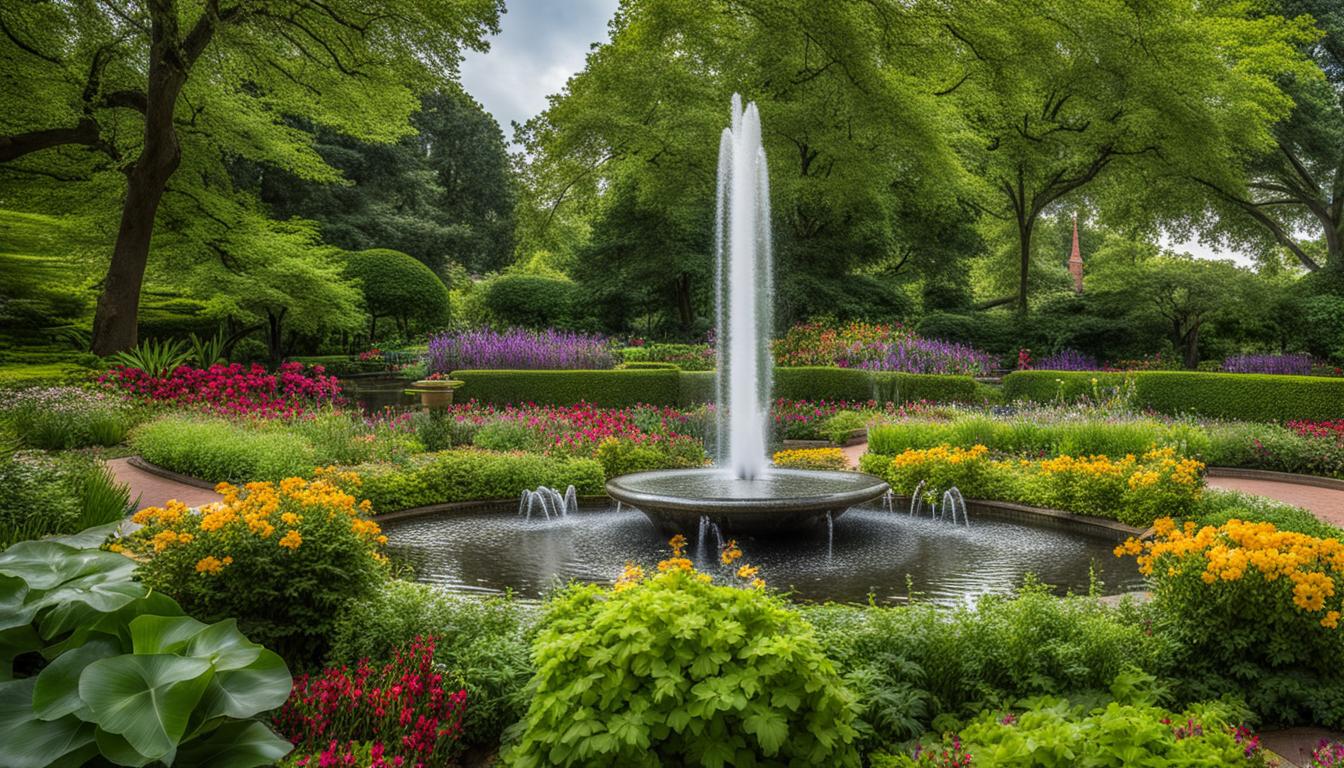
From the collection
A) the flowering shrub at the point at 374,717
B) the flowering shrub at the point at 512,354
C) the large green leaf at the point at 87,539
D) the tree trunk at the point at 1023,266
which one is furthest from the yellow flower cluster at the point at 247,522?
the tree trunk at the point at 1023,266

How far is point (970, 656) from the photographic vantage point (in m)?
3.07

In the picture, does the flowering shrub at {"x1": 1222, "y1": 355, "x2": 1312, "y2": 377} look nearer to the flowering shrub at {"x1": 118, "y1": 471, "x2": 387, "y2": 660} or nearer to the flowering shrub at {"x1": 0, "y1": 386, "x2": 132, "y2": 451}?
the flowering shrub at {"x1": 118, "y1": 471, "x2": 387, "y2": 660}

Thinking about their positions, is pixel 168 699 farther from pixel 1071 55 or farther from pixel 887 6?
pixel 1071 55

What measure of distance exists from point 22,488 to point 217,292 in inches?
479

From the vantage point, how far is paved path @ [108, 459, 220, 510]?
24.2 feet

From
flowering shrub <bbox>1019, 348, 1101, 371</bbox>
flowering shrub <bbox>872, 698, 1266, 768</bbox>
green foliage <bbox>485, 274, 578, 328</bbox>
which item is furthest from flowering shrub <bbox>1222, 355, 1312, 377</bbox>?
flowering shrub <bbox>872, 698, 1266, 768</bbox>

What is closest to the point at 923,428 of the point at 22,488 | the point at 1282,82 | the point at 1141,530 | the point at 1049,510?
the point at 1049,510

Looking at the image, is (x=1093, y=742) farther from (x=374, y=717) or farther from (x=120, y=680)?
(x=120, y=680)

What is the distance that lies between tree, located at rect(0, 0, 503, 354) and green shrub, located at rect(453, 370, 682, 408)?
5715 mm

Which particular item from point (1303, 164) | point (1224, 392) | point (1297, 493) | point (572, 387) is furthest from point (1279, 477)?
point (1303, 164)

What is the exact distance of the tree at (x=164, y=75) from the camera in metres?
12.4

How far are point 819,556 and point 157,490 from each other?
6.83 metres

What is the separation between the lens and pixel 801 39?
63.0ft

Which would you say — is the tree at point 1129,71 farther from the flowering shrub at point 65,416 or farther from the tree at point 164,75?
the flowering shrub at point 65,416
